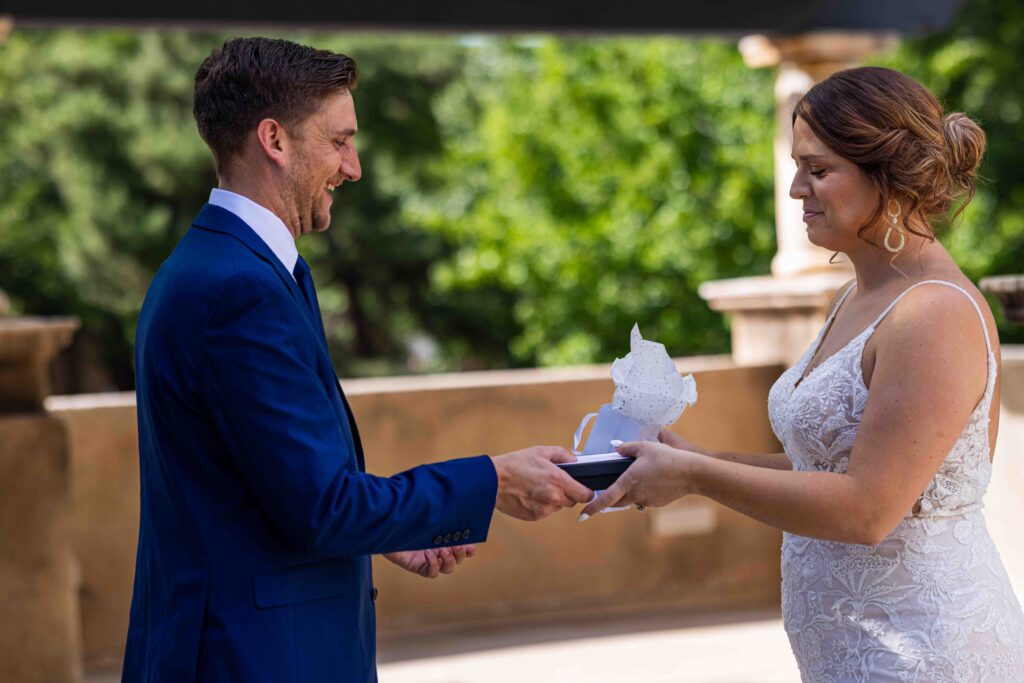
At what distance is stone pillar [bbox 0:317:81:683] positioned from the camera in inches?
211

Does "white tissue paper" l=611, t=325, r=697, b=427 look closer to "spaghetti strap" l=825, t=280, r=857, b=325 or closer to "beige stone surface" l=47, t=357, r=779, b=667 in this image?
"spaghetti strap" l=825, t=280, r=857, b=325

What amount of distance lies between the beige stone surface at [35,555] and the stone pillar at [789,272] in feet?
12.6

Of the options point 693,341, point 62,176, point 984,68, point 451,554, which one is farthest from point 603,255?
point 451,554

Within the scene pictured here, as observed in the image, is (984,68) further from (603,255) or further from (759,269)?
(603,255)

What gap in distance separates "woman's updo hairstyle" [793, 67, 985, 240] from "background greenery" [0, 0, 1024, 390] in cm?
1505

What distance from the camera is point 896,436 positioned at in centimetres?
213

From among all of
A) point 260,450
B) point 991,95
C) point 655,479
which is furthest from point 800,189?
point 991,95

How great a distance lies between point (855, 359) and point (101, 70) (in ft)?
89.2

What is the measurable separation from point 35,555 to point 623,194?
16.0 meters

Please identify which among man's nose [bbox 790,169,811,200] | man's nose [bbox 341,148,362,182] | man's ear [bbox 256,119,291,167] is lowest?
Answer: man's nose [bbox 790,169,811,200]

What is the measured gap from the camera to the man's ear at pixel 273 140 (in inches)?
83.0

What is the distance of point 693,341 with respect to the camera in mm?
19969

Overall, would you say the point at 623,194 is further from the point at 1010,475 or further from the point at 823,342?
the point at 823,342

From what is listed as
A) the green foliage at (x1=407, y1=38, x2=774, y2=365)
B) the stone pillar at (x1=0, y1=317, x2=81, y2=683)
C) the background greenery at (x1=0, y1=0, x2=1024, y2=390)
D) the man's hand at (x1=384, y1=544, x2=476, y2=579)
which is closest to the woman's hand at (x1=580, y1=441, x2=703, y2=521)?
the man's hand at (x1=384, y1=544, x2=476, y2=579)
